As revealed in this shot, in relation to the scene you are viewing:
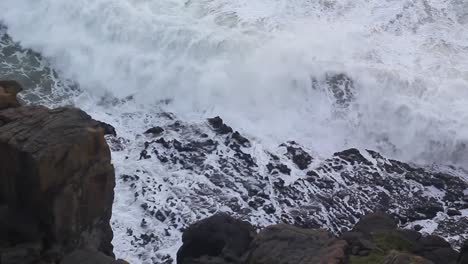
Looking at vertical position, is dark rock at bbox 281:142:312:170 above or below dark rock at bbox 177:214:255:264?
below

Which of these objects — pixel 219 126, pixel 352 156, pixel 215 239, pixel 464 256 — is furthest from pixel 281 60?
pixel 464 256

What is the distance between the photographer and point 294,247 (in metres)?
14.8

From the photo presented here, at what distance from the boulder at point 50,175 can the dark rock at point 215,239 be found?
10.5 feet

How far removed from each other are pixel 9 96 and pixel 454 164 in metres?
16.4

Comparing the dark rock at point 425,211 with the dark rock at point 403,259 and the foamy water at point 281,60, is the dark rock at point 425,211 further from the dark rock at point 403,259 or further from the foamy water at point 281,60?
the dark rock at point 403,259

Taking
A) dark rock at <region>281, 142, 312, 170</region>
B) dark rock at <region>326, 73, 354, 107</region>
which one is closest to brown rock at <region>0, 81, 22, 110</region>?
dark rock at <region>281, 142, 312, 170</region>

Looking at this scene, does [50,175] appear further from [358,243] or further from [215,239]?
[358,243]

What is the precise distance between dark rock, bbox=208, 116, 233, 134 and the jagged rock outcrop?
644cm

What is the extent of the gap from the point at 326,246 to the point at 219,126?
32.7 feet

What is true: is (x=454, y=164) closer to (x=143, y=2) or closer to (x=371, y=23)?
(x=371, y=23)

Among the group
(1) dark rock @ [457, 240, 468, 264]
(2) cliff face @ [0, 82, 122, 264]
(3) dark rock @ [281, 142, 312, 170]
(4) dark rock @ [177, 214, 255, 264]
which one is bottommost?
(3) dark rock @ [281, 142, 312, 170]

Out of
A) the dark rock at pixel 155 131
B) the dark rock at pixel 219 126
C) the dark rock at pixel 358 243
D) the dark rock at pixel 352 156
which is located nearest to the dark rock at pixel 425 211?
the dark rock at pixel 352 156

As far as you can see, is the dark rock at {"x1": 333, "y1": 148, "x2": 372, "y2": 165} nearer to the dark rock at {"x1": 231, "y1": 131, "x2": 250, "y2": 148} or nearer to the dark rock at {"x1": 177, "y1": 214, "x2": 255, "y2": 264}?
the dark rock at {"x1": 231, "y1": 131, "x2": 250, "y2": 148}

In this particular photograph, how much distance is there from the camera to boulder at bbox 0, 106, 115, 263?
13273 mm
